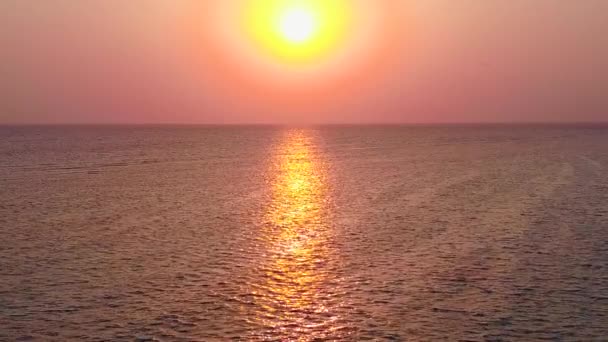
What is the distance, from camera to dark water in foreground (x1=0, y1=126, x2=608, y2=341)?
7523 millimetres

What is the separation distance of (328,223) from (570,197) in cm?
896

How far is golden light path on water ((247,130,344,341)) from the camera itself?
748 centimetres

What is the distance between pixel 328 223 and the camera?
15.1m

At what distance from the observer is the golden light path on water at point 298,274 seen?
748 centimetres

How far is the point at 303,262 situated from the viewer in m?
10.8

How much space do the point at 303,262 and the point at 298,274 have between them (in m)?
0.86

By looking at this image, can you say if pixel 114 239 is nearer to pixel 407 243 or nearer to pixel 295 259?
pixel 295 259

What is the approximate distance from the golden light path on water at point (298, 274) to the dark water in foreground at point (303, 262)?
36mm

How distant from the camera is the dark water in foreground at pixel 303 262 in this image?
24.7 ft

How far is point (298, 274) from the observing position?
9.95 metres

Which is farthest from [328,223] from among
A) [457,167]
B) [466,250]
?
[457,167]

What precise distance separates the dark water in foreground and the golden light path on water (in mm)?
36

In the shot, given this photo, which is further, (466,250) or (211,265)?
(466,250)

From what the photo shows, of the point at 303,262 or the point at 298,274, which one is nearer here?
the point at 298,274
